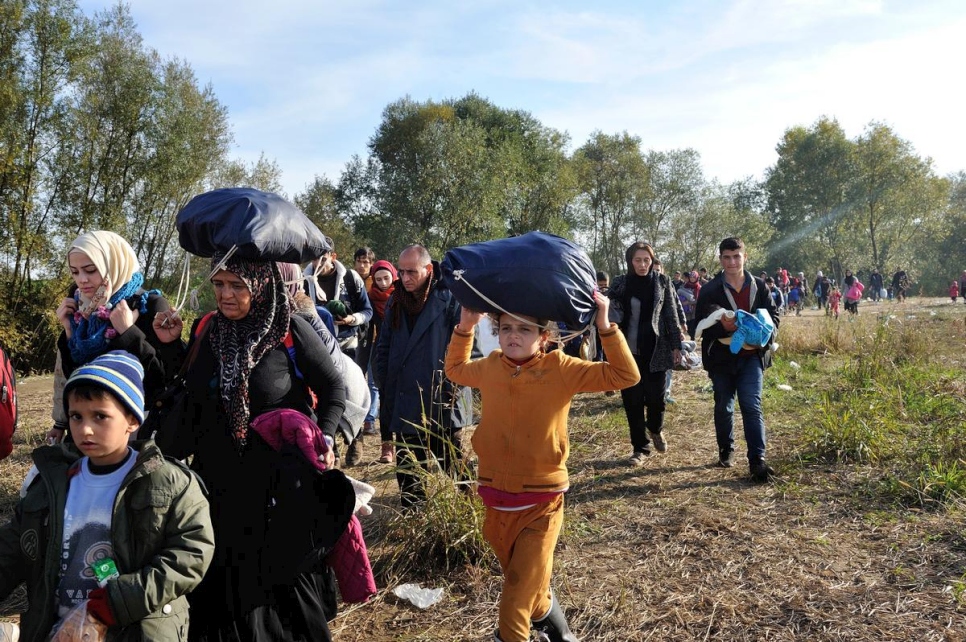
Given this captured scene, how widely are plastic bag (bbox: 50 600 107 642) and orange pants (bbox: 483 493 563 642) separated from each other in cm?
136

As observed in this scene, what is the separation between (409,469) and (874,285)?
3778cm

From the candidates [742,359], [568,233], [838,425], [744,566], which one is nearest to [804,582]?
[744,566]

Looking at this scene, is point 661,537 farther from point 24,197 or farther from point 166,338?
point 24,197

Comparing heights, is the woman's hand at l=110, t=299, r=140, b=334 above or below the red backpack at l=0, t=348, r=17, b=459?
above

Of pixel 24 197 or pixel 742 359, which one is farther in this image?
pixel 24 197

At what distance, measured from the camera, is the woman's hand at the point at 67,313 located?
320cm

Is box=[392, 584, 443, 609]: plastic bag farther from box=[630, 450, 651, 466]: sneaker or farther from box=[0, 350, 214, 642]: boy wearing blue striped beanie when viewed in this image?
box=[630, 450, 651, 466]: sneaker

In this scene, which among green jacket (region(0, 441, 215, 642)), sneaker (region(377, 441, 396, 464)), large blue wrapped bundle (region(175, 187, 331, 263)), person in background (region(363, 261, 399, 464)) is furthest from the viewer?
person in background (region(363, 261, 399, 464))

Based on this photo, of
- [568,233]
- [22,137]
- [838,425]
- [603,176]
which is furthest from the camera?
[603,176]

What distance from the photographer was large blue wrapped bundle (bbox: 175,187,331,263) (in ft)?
7.92

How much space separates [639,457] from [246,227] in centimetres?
458

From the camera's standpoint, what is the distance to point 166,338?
299cm

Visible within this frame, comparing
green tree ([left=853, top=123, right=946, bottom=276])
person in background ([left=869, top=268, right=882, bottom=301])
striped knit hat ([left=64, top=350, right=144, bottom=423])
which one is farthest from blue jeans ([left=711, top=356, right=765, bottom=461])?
green tree ([left=853, top=123, right=946, bottom=276])

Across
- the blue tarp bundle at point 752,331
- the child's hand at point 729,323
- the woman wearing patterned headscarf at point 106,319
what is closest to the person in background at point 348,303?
the woman wearing patterned headscarf at point 106,319
